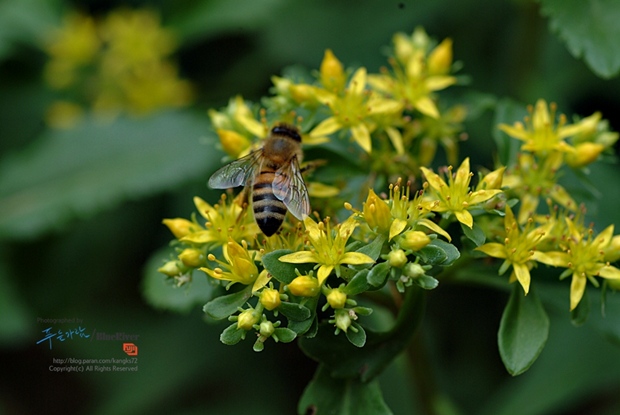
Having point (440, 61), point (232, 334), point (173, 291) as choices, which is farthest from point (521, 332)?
point (173, 291)

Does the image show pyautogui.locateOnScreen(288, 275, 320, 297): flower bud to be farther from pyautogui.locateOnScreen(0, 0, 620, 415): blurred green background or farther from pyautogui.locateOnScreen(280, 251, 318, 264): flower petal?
pyautogui.locateOnScreen(0, 0, 620, 415): blurred green background

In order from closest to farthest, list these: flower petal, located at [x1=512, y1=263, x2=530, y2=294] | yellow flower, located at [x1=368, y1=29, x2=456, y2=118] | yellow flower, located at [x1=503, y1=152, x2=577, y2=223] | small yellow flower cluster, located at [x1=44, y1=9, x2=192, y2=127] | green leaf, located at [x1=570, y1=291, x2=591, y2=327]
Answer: flower petal, located at [x1=512, y1=263, x2=530, y2=294] < green leaf, located at [x1=570, y1=291, x2=591, y2=327] < yellow flower, located at [x1=503, y1=152, x2=577, y2=223] < yellow flower, located at [x1=368, y1=29, x2=456, y2=118] < small yellow flower cluster, located at [x1=44, y1=9, x2=192, y2=127]

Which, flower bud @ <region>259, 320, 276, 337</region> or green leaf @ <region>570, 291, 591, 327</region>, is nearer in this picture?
flower bud @ <region>259, 320, 276, 337</region>

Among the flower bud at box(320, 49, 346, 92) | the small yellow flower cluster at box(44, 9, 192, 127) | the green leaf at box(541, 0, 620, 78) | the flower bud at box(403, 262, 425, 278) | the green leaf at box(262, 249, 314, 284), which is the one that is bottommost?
the flower bud at box(403, 262, 425, 278)

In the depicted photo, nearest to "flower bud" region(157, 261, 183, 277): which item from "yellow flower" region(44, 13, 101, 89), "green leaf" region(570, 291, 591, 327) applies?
"green leaf" region(570, 291, 591, 327)

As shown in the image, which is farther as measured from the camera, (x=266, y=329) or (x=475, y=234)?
(x=475, y=234)

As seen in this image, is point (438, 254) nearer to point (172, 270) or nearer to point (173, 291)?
point (172, 270)

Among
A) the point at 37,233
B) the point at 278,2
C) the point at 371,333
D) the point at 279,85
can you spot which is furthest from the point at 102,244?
the point at 371,333
